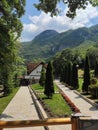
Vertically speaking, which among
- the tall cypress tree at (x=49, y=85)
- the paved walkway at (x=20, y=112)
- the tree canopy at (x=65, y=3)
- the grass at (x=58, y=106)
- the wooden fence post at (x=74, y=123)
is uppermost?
the tree canopy at (x=65, y=3)

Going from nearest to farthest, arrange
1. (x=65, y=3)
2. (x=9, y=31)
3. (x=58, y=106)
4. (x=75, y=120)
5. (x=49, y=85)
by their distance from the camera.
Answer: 1. (x=75, y=120)
2. (x=65, y=3)
3. (x=9, y=31)
4. (x=58, y=106)
5. (x=49, y=85)

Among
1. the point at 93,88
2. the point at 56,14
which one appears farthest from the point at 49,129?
the point at 93,88

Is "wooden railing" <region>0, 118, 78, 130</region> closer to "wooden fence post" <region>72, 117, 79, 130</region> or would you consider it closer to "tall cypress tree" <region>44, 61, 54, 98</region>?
"wooden fence post" <region>72, 117, 79, 130</region>

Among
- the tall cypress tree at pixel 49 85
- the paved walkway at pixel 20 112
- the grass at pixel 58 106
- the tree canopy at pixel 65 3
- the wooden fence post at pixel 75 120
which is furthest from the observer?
the tall cypress tree at pixel 49 85

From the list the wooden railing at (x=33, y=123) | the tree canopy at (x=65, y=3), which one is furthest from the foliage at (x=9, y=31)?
the wooden railing at (x=33, y=123)

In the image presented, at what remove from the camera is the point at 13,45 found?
84.0 feet

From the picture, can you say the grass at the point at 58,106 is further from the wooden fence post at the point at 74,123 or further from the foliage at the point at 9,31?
the wooden fence post at the point at 74,123

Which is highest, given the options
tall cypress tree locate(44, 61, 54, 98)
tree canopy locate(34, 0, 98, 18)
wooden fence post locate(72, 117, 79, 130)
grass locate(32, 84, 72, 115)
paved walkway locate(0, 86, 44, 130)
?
tree canopy locate(34, 0, 98, 18)

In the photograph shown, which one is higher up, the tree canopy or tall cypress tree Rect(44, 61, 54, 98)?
the tree canopy

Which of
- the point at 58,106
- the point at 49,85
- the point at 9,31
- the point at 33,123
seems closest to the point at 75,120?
the point at 33,123

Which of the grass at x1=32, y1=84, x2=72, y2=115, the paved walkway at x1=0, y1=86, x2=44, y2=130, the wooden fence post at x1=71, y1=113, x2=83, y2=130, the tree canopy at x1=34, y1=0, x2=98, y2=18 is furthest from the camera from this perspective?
the grass at x1=32, y1=84, x2=72, y2=115

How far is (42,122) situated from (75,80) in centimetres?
4716

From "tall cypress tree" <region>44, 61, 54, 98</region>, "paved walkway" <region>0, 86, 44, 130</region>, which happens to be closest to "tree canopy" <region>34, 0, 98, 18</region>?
"paved walkway" <region>0, 86, 44, 130</region>

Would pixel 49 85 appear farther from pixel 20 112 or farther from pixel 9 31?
pixel 9 31
